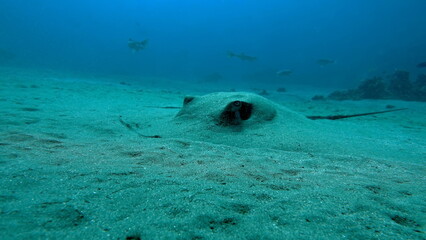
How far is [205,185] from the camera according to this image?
2.03 m

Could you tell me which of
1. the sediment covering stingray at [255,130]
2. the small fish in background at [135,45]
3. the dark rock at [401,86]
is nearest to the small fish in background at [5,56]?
the small fish in background at [135,45]

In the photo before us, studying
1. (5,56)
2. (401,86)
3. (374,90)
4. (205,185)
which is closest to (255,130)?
(205,185)

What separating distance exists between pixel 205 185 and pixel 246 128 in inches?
86.1

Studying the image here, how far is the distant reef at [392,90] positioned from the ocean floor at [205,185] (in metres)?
15.9

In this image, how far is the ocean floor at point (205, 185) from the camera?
4.72ft

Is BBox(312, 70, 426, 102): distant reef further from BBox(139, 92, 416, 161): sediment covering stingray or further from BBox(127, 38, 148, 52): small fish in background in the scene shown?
BBox(127, 38, 148, 52): small fish in background

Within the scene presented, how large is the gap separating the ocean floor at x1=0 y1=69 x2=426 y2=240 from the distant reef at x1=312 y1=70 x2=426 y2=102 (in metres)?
15.9


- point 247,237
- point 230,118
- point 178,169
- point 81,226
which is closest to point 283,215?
point 247,237

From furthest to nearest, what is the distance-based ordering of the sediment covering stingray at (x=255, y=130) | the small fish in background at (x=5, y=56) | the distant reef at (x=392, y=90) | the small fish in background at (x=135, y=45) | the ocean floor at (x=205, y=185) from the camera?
1. the small fish in background at (x=5, y=56)
2. the small fish in background at (x=135, y=45)
3. the distant reef at (x=392, y=90)
4. the sediment covering stingray at (x=255, y=130)
5. the ocean floor at (x=205, y=185)

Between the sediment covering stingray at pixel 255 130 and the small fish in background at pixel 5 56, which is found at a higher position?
the small fish in background at pixel 5 56

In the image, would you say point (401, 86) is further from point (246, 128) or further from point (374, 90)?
point (246, 128)

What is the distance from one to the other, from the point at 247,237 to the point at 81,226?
105 cm

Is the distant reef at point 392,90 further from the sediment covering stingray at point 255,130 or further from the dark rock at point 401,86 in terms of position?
the sediment covering stingray at point 255,130

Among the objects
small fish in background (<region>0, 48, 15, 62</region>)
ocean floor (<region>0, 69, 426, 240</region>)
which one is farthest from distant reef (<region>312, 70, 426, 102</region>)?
small fish in background (<region>0, 48, 15, 62</region>)
